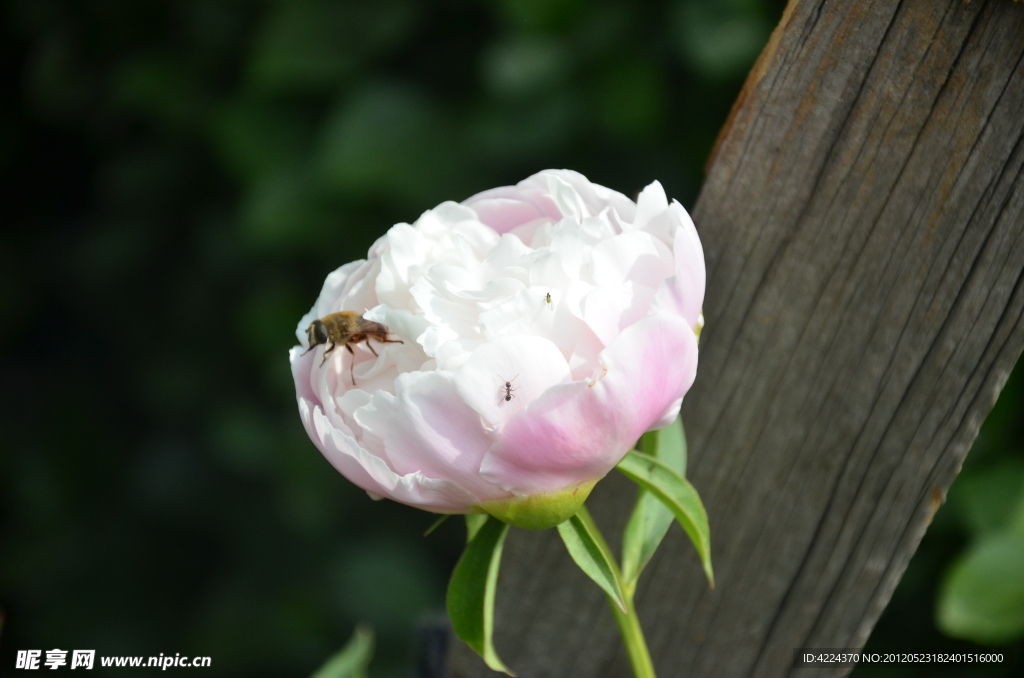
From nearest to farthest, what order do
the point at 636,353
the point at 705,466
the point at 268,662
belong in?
the point at 636,353, the point at 705,466, the point at 268,662

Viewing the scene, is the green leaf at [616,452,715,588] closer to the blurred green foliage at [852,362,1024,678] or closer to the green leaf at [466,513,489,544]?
the green leaf at [466,513,489,544]

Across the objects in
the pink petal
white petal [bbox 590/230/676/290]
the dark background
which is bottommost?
the dark background

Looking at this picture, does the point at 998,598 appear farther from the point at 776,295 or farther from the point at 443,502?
the point at 443,502

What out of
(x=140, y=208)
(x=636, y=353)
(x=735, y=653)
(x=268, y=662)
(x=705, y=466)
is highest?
(x=636, y=353)

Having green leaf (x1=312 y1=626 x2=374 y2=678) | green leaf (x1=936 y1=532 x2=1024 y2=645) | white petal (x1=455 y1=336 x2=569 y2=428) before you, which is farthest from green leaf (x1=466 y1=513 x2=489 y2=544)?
green leaf (x1=936 y1=532 x2=1024 y2=645)

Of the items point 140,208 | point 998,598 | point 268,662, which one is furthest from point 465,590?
point 140,208

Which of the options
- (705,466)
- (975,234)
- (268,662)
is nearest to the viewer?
(975,234)

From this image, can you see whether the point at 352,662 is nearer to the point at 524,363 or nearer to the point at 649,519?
the point at 649,519
